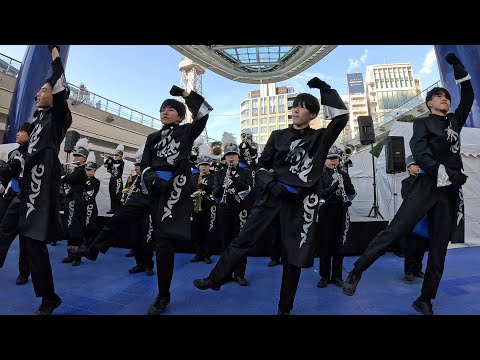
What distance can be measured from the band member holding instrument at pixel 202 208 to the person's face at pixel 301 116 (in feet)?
10.8

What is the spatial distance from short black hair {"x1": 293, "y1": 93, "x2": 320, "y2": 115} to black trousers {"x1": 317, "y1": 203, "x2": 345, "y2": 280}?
180 centimetres

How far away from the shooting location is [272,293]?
3.25 m

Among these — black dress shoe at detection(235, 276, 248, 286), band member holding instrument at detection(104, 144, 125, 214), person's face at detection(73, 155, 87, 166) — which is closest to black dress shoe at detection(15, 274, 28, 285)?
person's face at detection(73, 155, 87, 166)

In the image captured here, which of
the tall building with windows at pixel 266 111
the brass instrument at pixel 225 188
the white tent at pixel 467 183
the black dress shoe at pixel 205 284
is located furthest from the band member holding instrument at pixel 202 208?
the tall building with windows at pixel 266 111

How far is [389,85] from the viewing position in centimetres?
7881

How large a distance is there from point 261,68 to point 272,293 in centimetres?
1968

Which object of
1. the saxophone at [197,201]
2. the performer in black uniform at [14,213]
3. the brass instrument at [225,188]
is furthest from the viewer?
the saxophone at [197,201]

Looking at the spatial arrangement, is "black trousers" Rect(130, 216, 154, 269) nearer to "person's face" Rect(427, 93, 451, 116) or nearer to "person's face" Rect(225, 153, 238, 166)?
"person's face" Rect(225, 153, 238, 166)

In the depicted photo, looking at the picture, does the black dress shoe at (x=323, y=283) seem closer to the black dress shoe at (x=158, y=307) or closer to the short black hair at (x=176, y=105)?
the black dress shoe at (x=158, y=307)

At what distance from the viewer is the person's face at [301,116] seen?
2443 millimetres

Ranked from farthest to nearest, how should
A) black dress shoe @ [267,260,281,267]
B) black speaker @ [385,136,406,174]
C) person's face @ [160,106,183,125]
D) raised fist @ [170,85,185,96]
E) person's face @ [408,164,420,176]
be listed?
black speaker @ [385,136,406,174] → black dress shoe @ [267,260,281,267] → person's face @ [408,164,420,176] → person's face @ [160,106,183,125] → raised fist @ [170,85,185,96]

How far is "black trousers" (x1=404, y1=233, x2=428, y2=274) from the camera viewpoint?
4016mm

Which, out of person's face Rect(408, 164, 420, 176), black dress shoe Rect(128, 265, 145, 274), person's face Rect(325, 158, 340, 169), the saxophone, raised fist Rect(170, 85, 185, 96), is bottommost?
black dress shoe Rect(128, 265, 145, 274)

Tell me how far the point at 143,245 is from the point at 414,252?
418 centimetres
